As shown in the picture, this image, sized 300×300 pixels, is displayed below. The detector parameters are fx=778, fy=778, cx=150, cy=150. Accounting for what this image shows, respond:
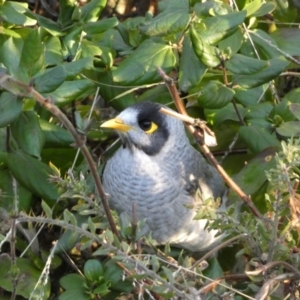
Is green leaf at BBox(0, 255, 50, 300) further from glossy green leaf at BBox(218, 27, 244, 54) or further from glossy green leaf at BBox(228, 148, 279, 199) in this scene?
glossy green leaf at BBox(218, 27, 244, 54)

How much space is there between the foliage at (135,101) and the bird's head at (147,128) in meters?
0.08

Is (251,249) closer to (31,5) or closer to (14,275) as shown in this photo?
(14,275)

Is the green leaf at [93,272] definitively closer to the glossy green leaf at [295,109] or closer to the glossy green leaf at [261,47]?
the glossy green leaf at [295,109]

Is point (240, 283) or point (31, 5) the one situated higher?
point (31, 5)

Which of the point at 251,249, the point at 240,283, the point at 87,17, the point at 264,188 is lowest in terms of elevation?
the point at 240,283

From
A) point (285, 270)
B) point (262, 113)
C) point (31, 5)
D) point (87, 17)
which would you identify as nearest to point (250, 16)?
point (262, 113)

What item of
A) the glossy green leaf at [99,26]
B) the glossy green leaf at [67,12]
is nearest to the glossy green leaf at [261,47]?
the glossy green leaf at [99,26]

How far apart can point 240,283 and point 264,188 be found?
0.30 metres

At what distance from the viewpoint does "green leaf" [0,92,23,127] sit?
1835mm

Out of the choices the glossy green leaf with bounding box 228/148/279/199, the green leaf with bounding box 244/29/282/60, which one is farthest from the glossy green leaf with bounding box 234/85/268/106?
the glossy green leaf with bounding box 228/148/279/199

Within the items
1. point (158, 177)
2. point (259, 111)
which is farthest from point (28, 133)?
point (259, 111)

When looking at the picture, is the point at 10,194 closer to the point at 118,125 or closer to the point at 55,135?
the point at 55,135

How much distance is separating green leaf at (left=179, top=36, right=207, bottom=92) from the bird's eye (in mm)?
245

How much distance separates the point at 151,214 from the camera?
7.78 feet
